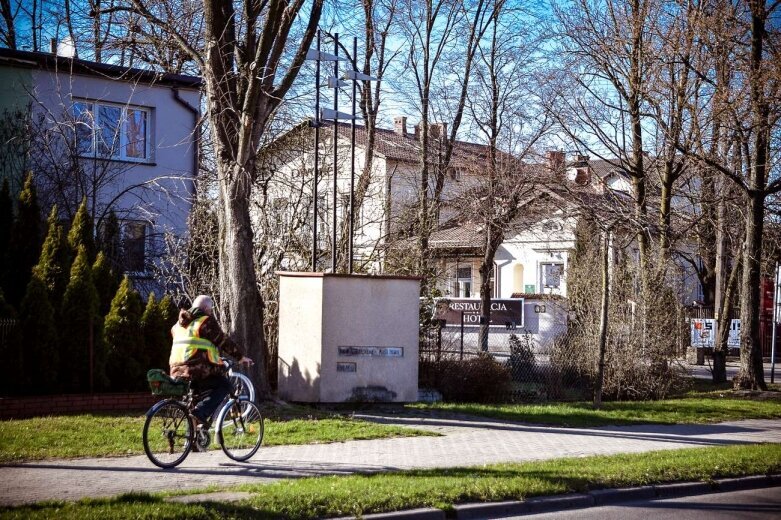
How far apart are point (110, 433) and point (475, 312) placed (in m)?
11.9

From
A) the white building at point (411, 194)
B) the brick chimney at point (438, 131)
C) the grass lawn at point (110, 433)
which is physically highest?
the brick chimney at point (438, 131)

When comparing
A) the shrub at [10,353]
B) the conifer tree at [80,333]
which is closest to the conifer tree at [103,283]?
the conifer tree at [80,333]

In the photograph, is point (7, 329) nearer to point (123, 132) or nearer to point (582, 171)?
point (123, 132)

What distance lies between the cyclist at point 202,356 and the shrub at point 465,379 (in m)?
8.26

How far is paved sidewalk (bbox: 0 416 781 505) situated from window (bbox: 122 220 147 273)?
9190mm

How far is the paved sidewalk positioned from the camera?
360 inches

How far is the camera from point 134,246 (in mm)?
22766

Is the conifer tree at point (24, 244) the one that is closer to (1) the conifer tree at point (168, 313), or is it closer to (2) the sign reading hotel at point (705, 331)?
(1) the conifer tree at point (168, 313)

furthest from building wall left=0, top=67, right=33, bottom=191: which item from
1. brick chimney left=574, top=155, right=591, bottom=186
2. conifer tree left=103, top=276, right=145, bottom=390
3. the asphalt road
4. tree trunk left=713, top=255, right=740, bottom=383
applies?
tree trunk left=713, top=255, right=740, bottom=383

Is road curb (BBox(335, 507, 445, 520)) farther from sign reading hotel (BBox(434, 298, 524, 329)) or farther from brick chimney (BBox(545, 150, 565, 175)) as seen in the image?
brick chimney (BBox(545, 150, 565, 175))

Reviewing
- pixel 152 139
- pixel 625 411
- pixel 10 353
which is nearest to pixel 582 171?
pixel 152 139

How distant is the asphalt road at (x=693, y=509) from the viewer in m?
9.02

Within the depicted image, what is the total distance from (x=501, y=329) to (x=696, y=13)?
1037cm

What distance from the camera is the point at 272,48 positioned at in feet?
51.1
